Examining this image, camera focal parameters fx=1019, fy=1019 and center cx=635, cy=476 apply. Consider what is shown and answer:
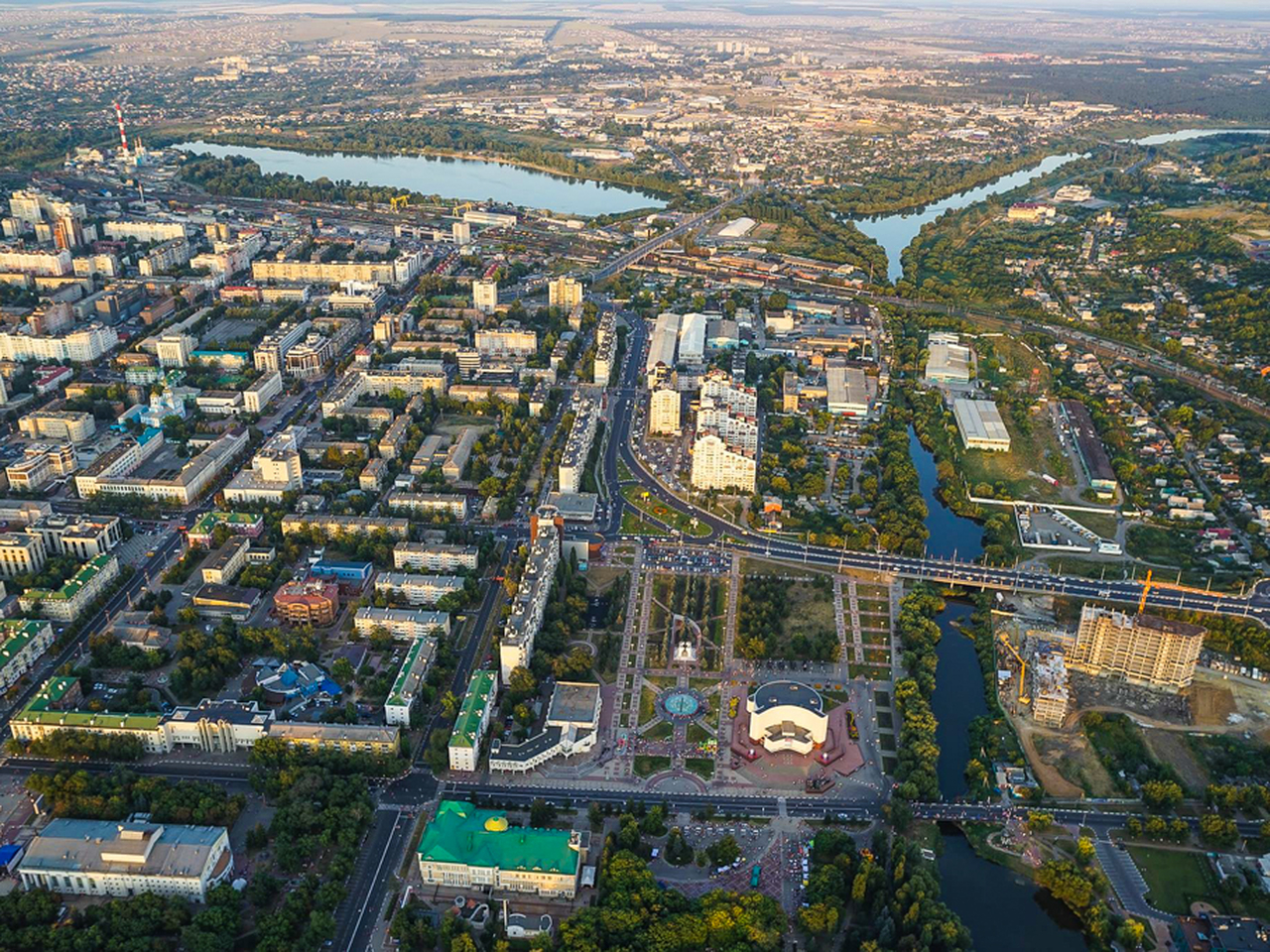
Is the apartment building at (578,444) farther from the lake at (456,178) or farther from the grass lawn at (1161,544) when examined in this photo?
the lake at (456,178)

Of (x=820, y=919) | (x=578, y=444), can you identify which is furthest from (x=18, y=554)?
(x=820, y=919)

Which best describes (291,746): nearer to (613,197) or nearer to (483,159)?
(613,197)

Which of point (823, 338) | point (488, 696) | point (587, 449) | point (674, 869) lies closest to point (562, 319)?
point (823, 338)

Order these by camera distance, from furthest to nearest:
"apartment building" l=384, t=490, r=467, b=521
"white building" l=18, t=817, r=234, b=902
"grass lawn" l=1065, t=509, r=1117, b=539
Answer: "grass lawn" l=1065, t=509, r=1117, b=539 → "apartment building" l=384, t=490, r=467, b=521 → "white building" l=18, t=817, r=234, b=902


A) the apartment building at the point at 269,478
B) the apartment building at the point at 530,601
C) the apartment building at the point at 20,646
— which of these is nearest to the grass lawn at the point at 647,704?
the apartment building at the point at 530,601

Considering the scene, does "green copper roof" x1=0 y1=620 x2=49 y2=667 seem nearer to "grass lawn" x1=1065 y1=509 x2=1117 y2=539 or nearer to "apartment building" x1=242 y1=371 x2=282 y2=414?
"apartment building" x1=242 y1=371 x2=282 y2=414

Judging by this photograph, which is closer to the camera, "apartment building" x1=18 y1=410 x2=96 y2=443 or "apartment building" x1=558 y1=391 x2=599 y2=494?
"apartment building" x1=558 y1=391 x2=599 y2=494

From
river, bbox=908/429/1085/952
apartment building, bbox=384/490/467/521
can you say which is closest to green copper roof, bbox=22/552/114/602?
apartment building, bbox=384/490/467/521

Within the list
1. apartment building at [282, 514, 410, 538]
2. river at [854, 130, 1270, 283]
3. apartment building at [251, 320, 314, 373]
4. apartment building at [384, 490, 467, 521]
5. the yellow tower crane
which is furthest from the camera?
river at [854, 130, 1270, 283]
